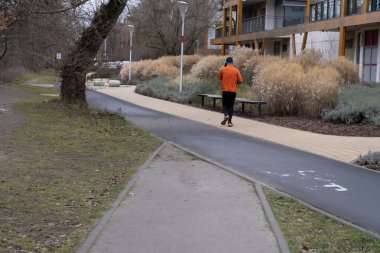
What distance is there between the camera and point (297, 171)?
29.5 ft

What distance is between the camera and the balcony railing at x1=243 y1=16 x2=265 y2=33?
42.4m

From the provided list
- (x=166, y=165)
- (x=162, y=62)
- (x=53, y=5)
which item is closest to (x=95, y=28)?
(x=53, y=5)

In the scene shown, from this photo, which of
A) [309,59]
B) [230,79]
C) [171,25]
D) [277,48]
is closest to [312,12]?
[277,48]

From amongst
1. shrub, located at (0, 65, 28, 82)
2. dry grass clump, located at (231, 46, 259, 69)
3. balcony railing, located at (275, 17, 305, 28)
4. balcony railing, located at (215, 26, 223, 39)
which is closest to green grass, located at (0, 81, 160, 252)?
dry grass clump, located at (231, 46, 259, 69)

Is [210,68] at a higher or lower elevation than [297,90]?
higher

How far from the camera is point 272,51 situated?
44.7 meters

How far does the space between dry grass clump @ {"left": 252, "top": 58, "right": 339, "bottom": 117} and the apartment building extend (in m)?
6.25

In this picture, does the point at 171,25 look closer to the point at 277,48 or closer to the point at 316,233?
the point at 277,48

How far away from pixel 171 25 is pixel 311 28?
70.8ft

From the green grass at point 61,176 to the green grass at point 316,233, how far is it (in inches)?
77.2

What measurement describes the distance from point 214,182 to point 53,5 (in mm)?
6824

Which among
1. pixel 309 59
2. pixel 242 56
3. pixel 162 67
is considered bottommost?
pixel 162 67

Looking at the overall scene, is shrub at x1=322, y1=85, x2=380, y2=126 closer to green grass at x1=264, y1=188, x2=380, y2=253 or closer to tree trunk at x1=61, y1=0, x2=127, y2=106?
tree trunk at x1=61, y1=0, x2=127, y2=106

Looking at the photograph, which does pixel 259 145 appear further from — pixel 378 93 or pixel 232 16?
pixel 232 16
